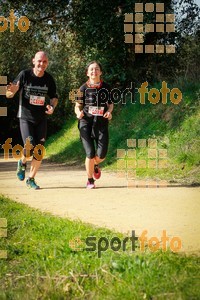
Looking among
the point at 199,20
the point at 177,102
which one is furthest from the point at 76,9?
the point at 177,102

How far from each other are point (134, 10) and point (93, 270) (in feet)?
42.5

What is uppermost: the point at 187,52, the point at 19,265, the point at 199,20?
the point at 199,20

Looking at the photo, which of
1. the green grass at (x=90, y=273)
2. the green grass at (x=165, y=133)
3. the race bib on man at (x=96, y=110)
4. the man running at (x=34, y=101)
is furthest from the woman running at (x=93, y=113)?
the green grass at (x=90, y=273)

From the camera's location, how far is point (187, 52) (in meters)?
16.2

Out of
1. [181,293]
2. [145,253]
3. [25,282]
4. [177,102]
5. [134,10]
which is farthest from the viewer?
[134,10]

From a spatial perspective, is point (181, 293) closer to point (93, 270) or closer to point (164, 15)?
point (93, 270)

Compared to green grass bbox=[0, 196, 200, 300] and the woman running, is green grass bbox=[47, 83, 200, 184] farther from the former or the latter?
green grass bbox=[0, 196, 200, 300]

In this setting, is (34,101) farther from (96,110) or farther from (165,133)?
(165,133)

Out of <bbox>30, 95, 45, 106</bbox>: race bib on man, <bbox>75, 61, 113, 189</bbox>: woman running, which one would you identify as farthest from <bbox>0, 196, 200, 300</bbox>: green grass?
<bbox>75, 61, 113, 189</bbox>: woman running

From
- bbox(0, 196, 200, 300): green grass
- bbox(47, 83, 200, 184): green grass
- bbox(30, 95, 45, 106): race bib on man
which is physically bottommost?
bbox(0, 196, 200, 300): green grass

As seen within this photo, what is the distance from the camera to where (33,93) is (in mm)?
7938

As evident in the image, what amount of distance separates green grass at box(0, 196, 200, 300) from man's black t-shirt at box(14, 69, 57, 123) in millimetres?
3688

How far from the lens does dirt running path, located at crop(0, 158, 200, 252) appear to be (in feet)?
16.2

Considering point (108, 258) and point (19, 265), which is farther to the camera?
point (19, 265)
